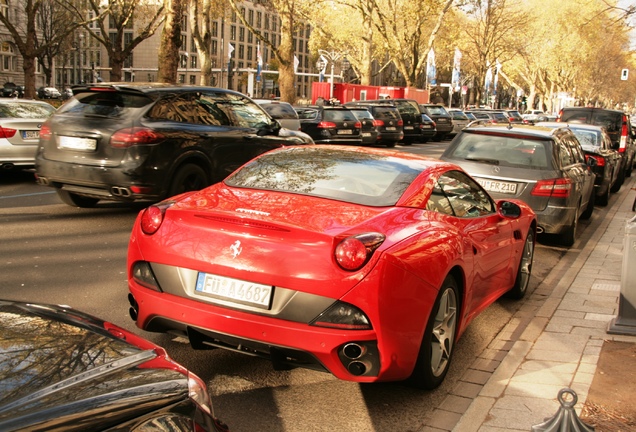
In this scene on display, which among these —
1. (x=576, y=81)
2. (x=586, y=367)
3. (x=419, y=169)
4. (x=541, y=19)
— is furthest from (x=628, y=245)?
(x=576, y=81)

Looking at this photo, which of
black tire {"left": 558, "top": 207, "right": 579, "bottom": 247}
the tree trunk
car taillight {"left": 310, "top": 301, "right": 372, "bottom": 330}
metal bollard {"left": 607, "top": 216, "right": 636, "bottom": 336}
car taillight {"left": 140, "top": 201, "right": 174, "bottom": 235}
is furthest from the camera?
the tree trunk

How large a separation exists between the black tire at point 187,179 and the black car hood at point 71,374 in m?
6.96

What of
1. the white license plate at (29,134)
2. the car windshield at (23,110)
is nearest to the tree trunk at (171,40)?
the car windshield at (23,110)

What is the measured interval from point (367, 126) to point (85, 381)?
28.3 metres

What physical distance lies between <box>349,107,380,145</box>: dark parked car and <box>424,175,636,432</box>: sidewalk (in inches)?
830

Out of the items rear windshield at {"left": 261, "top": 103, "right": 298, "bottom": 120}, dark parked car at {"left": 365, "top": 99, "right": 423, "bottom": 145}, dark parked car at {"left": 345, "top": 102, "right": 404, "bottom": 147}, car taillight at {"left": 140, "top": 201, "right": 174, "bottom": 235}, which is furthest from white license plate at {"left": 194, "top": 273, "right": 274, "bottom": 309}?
dark parked car at {"left": 365, "top": 99, "right": 423, "bottom": 145}

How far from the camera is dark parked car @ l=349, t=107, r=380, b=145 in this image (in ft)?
98.6

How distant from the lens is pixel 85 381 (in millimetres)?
2393

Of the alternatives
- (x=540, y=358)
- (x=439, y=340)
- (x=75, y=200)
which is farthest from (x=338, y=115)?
(x=439, y=340)

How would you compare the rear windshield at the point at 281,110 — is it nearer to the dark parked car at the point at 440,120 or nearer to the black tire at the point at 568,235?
the black tire at the point at 568,235

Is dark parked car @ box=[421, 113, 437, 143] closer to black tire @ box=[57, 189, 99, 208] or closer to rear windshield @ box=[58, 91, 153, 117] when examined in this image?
black tire @ box=[57, 189, 99, 208]

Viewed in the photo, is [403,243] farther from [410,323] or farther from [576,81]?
[576,81]

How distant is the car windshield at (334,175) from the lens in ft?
16.3

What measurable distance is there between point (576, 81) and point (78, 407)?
331 ft
